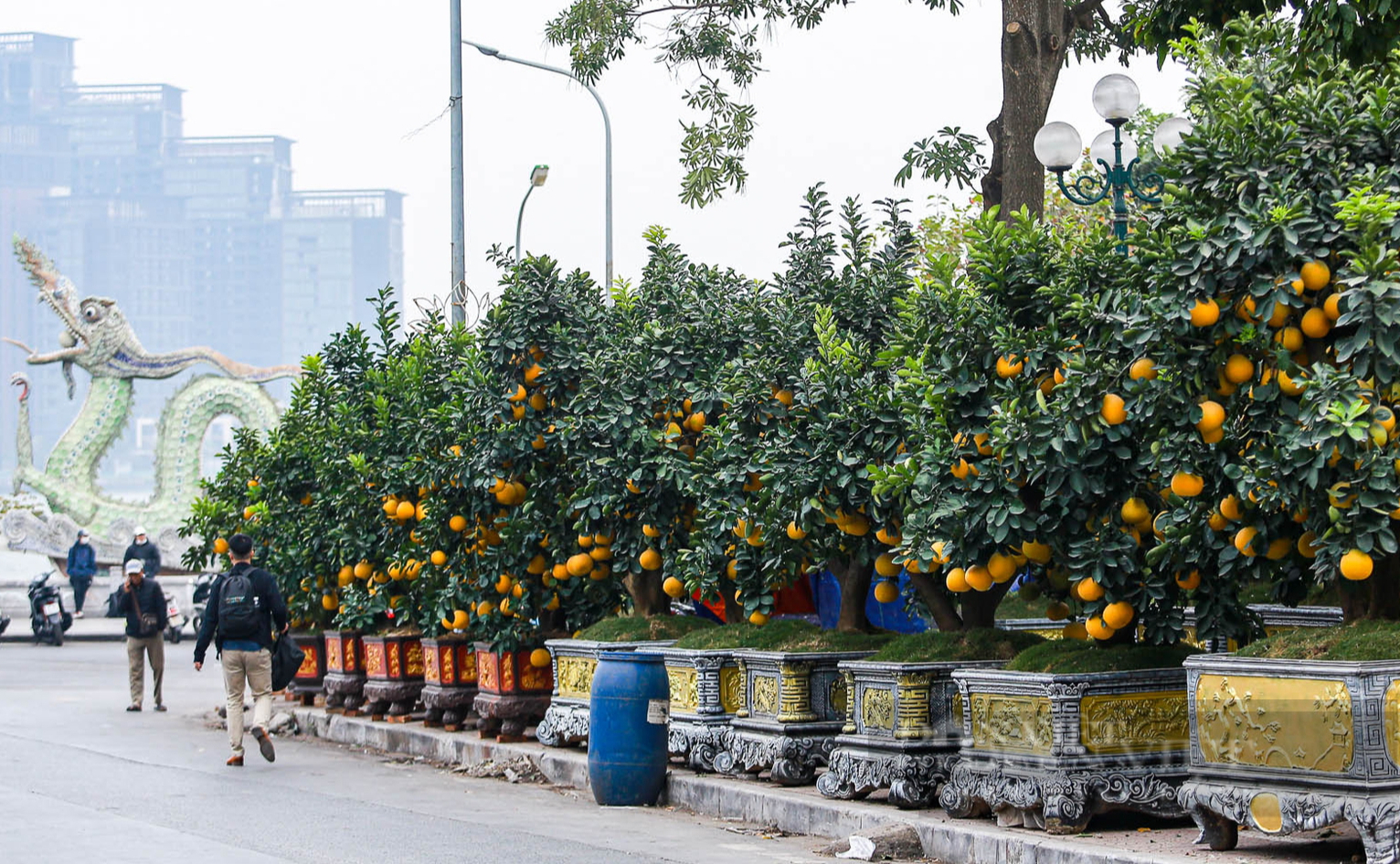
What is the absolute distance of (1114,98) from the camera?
50.2 ft

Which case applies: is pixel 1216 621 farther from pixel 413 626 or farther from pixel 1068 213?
pixel 1068 213

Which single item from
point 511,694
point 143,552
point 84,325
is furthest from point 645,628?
point 84,325

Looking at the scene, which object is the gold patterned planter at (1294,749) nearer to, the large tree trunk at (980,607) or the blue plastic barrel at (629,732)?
the large tree trunk at (980,607)

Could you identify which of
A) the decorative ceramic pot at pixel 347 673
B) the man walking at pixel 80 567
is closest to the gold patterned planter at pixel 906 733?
the decorative ceramic pot at pixel 347 673

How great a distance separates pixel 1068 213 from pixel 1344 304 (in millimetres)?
27484

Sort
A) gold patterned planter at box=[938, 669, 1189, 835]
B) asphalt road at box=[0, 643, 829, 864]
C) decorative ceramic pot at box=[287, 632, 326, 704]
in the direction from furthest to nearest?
decorative ceramic pot at box=[287, 632, 326, 704]
asphalt road at box=[0, 643, 829, 864]
gold patterned planter at box=[938, 669, 1189, 835]

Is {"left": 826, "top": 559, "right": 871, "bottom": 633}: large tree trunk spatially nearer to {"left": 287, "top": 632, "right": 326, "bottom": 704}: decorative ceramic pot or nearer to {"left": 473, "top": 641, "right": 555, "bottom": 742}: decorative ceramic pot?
{"left": 473, "top": 641, "right": 555, "bottom": 742}: decorative ceramic pot

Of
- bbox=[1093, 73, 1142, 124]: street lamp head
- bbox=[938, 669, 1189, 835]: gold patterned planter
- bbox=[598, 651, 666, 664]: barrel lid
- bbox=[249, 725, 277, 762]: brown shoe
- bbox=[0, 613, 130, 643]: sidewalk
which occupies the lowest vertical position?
bbox=[0, 613, 130, 643]: sidewalk

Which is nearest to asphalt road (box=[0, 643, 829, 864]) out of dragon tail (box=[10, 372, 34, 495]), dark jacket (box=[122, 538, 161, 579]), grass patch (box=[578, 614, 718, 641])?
grass patch (box=[578, 614, 718, 641])

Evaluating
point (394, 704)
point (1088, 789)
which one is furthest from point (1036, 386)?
point (394, 704)

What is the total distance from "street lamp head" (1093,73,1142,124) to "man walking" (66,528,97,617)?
90.9 feet

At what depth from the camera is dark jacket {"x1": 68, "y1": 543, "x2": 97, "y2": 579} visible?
124 feet

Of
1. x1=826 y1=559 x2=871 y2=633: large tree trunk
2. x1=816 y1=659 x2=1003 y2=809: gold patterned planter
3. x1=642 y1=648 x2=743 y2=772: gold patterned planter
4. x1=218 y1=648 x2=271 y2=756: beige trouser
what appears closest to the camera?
x1=816 y1=659 x2=1003 y2=809: gold patterned planter

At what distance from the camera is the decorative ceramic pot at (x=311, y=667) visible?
64.8 feet
